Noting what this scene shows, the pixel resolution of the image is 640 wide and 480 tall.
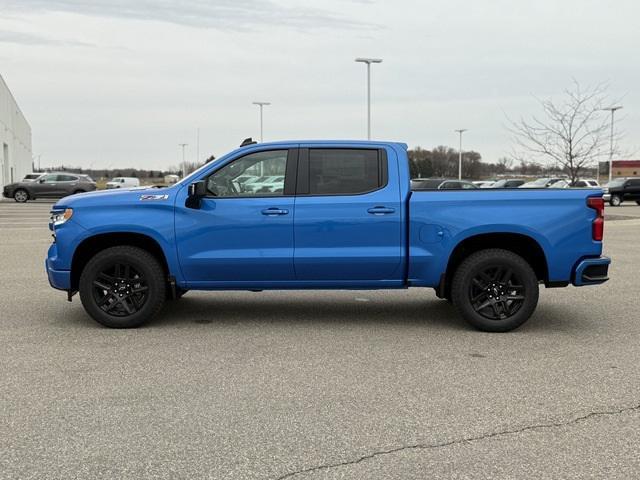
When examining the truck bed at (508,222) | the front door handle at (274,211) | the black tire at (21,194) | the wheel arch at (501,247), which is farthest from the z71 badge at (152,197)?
the black tire at (21,194)

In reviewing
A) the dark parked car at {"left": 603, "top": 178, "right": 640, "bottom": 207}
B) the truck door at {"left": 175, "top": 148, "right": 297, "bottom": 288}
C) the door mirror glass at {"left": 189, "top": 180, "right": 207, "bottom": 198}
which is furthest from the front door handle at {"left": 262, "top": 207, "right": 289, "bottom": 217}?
the dark parked car at {"left": 603, "top": 178, "right": 640, "bottom": 207}

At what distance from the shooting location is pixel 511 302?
6754 millimetres

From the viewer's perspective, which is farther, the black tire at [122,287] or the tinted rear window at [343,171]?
the tinted rear window at [343,171]

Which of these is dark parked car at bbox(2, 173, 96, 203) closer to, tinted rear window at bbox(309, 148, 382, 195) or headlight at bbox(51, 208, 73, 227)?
headlight at bbox(51, 208, 73, 227)

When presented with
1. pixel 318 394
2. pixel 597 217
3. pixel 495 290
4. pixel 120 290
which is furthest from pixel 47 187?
pixel 318 394

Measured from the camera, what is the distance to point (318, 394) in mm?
4805

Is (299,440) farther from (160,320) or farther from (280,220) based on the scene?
(160,320)

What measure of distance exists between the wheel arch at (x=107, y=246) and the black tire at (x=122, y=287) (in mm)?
133

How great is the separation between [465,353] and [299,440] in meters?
2.41

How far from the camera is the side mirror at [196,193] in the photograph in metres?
6.60

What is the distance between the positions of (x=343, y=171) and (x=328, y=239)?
2.38 feet

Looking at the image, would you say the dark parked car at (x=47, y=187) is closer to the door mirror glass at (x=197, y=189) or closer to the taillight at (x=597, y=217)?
the door mirror glass at (x=197, y=189)

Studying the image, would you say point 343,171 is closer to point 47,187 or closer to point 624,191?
point 624,191

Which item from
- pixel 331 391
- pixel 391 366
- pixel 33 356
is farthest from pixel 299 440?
pixel 33 356
